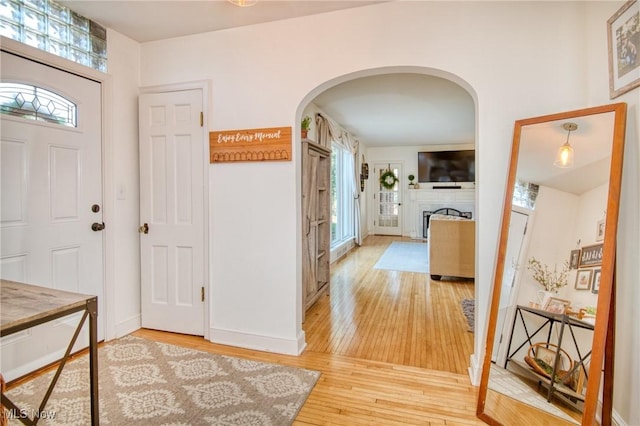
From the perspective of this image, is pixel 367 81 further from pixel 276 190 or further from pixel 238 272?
pixel 238 272

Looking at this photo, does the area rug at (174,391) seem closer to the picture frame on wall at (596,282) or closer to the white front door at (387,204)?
the picture frame on wall at (596,282)

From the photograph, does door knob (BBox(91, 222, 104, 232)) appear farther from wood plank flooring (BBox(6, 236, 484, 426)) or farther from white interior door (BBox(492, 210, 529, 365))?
white interior door (BBox(492, 210, 529, 365))

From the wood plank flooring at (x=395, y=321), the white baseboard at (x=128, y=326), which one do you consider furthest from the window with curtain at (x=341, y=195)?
the white baseboard at (x=128, y=326)

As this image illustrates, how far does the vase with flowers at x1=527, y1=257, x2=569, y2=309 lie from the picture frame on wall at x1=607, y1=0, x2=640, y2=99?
3.00 ft

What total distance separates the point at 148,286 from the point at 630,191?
Answer: 3356mm

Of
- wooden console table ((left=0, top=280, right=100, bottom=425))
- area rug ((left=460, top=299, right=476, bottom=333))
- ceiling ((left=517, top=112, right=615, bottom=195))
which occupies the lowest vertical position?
area rug ((left=460, top=299, right=476, bottom=333))

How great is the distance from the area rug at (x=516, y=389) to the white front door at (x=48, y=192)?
2.82 metres

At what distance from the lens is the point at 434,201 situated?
27.7 ft

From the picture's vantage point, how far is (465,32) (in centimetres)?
208

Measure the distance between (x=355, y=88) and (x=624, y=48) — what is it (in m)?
2.73

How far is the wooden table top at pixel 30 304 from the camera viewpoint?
1108 mm

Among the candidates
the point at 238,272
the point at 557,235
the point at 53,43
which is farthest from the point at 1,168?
the point at 557,235

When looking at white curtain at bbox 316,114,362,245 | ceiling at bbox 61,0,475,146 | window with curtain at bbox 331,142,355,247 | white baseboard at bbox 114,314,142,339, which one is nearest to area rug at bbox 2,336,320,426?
white baseboard at bbox 114,314,142,339

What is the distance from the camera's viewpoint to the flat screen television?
8.05 meters
